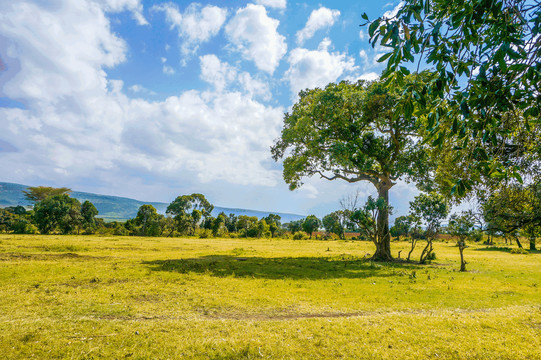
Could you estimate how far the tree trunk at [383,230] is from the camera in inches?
1073

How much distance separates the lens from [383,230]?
2783 cm

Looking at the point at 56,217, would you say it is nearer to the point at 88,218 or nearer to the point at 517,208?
the point at 88,218

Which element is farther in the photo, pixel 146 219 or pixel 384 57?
pixel 146 219

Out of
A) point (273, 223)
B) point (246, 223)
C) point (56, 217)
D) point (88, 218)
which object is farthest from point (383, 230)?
point (273, 223)

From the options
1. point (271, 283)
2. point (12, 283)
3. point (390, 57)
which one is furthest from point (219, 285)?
point (390, 57)

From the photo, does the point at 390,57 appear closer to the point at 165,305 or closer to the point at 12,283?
the point at 165,305

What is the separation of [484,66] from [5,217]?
8163 cm

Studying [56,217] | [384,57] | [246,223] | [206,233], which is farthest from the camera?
[246,223]

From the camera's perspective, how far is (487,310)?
1013 cm

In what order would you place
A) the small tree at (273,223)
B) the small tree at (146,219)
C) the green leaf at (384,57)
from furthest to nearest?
the small tree at (273,223) → the small tree at (146,219) → the green leaf at (384,57)

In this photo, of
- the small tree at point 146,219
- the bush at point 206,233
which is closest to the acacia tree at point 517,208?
the small tree at point 146,219

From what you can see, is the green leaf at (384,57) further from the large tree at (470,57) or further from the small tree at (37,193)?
the small tree at (37,193)

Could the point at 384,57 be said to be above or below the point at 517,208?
above

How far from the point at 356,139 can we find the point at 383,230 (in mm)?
10439
